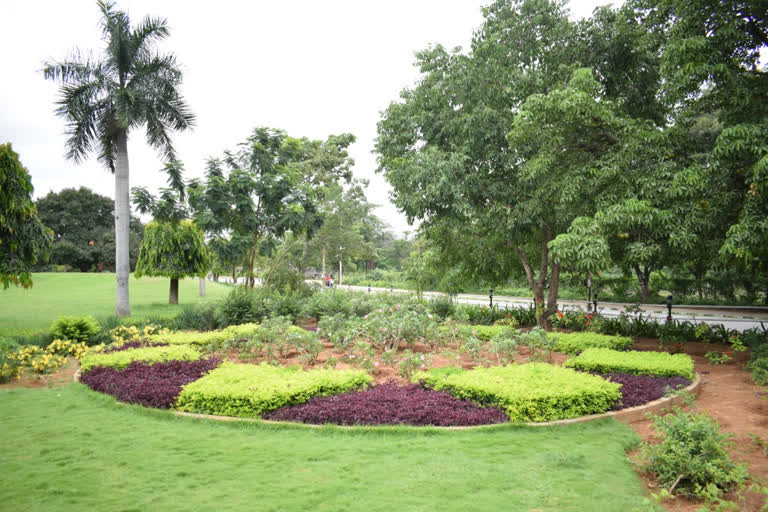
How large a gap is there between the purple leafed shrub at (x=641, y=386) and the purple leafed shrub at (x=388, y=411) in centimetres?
172

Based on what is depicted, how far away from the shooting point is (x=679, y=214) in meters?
6.86

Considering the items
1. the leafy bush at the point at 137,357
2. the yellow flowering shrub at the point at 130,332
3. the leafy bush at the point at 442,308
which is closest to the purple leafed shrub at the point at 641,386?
the leafy bush at the point at 137,357

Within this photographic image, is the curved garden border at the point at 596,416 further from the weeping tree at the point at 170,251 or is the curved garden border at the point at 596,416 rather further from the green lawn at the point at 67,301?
the weeping tree at the point at 170,251

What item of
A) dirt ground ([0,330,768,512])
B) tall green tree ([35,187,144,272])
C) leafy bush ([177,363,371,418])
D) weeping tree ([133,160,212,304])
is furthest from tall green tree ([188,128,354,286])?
tall green tree ([35,187,144,272])

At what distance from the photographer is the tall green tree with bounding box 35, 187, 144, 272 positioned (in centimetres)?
3516

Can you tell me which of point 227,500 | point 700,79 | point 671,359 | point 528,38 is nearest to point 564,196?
point 700,79

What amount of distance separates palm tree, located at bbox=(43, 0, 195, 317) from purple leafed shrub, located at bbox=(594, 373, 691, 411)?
12.8 metres

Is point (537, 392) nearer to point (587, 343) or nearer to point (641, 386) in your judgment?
point (641, 386)

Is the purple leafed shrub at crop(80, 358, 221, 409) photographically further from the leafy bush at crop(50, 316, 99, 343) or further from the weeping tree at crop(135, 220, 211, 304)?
the weeping tree at crop(135, 220, 211, 304)

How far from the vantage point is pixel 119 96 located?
38.9 feet

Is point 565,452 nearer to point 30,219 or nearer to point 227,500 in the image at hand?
point 227,500

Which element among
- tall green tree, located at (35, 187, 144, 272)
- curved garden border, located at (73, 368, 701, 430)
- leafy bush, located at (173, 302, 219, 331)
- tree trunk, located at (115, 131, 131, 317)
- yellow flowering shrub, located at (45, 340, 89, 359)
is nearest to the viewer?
curved garden border, located at (73, 368, 701, 430)

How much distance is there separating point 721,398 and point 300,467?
18.0 ft

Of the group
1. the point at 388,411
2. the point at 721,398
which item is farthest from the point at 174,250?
the point at 721,398
